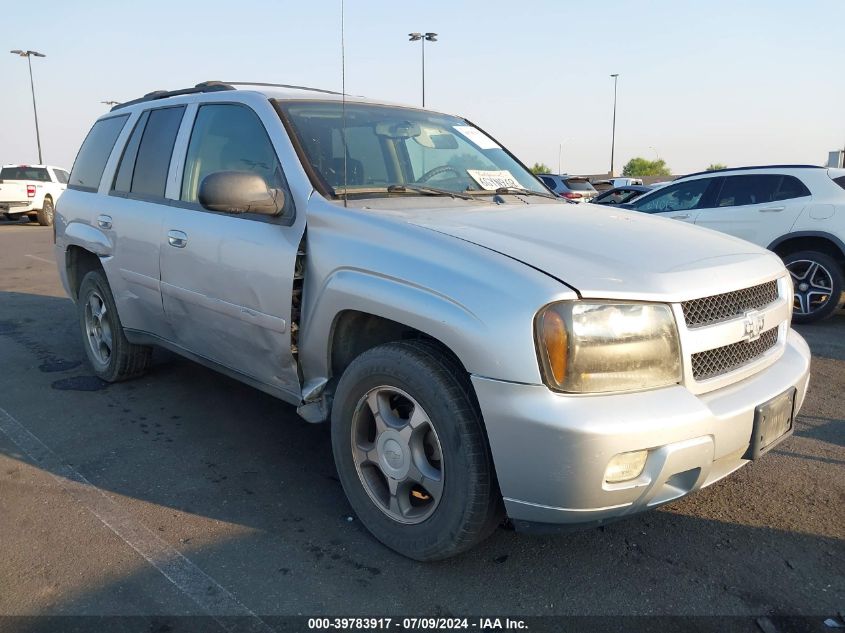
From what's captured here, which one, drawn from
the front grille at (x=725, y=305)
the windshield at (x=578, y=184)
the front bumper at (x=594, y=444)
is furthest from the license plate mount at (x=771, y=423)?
the windshield at (x=578, y=184)

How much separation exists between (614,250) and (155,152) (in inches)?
114

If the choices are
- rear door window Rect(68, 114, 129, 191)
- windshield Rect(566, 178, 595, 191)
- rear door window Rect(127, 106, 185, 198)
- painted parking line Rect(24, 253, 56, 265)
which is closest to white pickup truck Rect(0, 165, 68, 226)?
painted parking line Rect(24, 253, 56, 265)

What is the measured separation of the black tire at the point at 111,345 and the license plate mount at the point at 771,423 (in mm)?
3831

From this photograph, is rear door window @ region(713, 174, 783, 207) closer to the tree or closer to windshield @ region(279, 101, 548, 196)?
windshield @ region(279, 101, 548, 196)

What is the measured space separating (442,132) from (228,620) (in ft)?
9.16

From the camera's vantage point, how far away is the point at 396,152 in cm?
374

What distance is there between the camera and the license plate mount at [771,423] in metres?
2.51

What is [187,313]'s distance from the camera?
3.76 metres

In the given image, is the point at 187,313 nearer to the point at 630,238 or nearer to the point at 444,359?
the point at 444,359

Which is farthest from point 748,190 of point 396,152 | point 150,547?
point 150,547

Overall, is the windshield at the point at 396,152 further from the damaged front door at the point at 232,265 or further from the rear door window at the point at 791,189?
the rear door window at the point at 791,189

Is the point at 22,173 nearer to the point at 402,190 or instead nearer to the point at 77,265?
the point at 77,265

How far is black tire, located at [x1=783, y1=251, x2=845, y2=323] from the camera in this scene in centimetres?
698

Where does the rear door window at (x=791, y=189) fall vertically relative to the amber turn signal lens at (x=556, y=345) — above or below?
above
